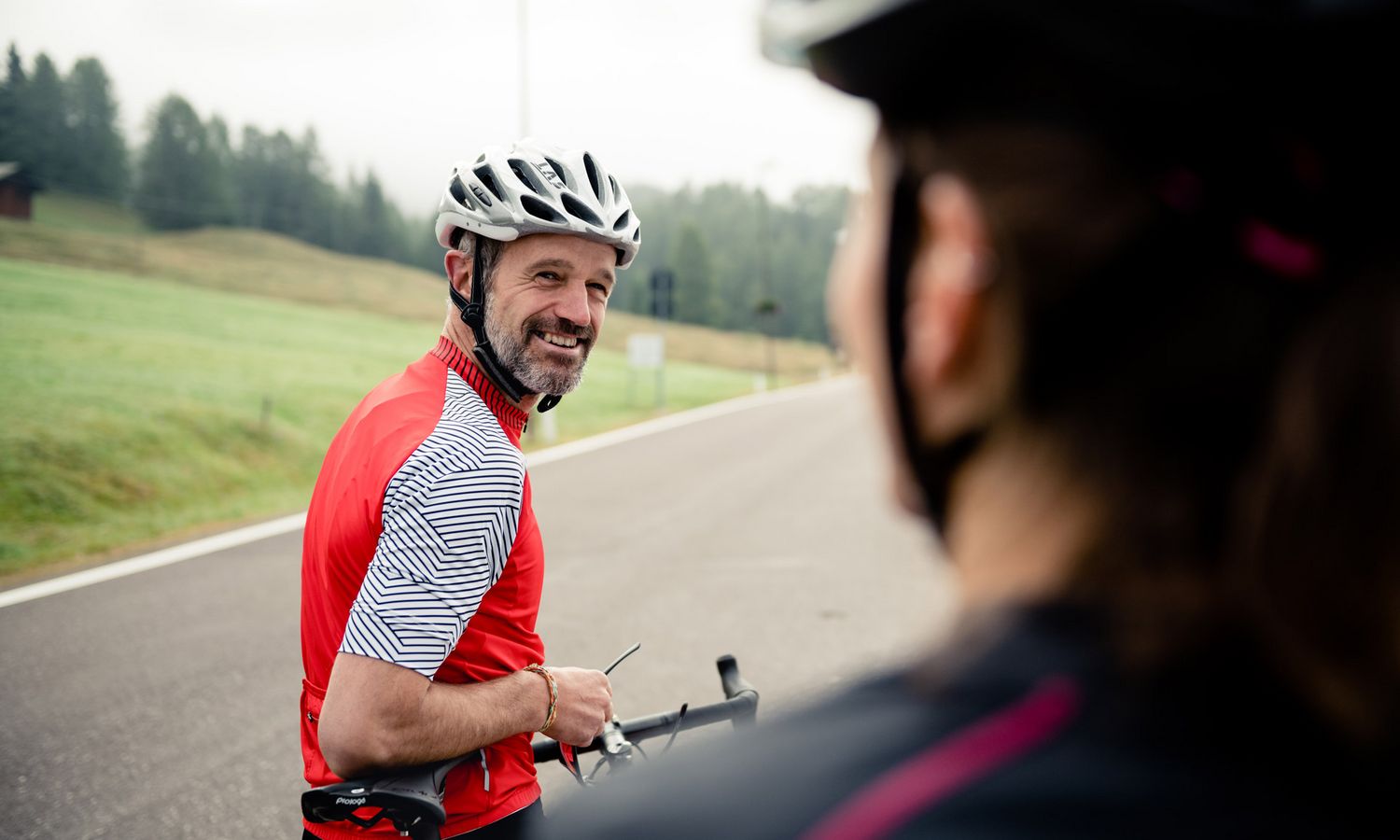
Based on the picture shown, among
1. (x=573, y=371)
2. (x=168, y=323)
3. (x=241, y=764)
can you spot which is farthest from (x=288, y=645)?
(x=168, y=323)

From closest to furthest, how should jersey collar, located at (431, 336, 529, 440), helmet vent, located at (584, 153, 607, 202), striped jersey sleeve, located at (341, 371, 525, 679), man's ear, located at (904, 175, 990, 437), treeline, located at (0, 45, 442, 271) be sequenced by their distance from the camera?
man's ear, located at (904, 175, 990, 437), striped jersey sleeve, located at (341, 371, 525, 679), jersey collar, located at (431, 336, 529, 440), helmet vent, located at (584, 153, 607, 202), treeline, located at (0, 45, 442, 271)

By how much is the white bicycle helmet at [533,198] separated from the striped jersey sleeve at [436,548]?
0.75 metres

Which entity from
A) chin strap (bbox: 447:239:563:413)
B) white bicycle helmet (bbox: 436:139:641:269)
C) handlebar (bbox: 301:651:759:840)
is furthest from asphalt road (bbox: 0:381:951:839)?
white bicycle helmet (bbox: 436:139:641:269)

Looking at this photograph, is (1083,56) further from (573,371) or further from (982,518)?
(573,371)

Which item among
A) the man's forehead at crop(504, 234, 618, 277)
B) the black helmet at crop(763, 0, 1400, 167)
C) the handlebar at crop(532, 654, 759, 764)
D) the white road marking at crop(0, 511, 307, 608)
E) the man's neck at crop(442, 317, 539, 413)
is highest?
the black helmet at crop(763, 0, 1400, 167)

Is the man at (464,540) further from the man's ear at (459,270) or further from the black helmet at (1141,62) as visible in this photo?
the black helmet at (1141,62)

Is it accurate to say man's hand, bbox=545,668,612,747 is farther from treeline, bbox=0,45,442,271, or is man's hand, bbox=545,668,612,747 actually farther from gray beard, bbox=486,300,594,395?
treeline, bbox=0,45,442,271

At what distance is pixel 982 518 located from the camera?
0.71 meters

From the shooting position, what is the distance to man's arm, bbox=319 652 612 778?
5.36 feet

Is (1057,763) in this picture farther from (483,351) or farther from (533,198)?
(533,198)

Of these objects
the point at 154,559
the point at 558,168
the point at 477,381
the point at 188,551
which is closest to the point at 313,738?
the point at 477,381

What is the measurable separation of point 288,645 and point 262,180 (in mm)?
121001

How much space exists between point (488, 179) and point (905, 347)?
6.15 ft

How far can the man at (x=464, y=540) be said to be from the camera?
1651mm
